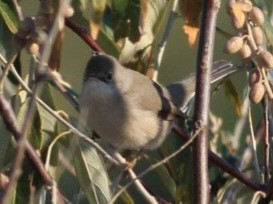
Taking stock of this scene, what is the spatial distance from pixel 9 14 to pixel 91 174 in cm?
65

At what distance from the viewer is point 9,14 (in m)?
3.00

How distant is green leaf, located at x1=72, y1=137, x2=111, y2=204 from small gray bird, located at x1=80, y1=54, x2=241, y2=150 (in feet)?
2.10

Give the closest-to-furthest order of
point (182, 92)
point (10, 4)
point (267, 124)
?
1. point (267, 124)
2. point (10, 4)
3. point (182, 92)

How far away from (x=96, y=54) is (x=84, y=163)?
57cm

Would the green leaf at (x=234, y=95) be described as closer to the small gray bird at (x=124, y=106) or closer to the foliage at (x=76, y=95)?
the foliage at (x=76, y=95)

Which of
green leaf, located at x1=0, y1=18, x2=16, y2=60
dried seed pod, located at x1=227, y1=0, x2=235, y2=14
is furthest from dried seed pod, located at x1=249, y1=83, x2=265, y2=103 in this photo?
green leaf, located at x1=0, y1=18, x2=16, y2=60

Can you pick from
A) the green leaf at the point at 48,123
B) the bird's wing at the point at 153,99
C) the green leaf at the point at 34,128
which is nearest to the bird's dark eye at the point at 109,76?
the bird's wing at the point at 153,99

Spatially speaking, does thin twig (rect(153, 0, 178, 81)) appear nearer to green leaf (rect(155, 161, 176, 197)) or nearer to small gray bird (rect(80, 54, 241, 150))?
small gray bird (rect(80, 54, 241, 150))

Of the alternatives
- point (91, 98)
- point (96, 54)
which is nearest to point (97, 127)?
point (91, 98)

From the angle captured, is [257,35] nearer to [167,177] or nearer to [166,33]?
[166,33]

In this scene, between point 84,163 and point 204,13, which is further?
point 84,163

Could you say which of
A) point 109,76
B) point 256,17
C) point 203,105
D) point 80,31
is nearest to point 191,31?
point 80,31

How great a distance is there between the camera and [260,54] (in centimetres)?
252

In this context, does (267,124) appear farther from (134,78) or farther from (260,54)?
(134,78)
